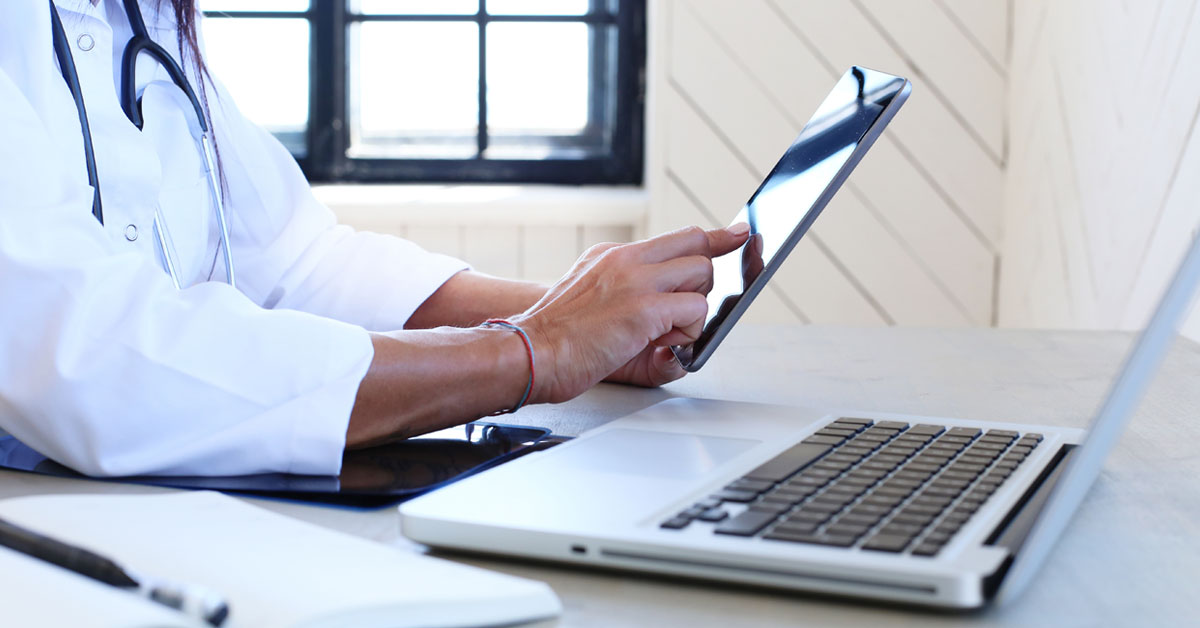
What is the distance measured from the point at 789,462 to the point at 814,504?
8 cm

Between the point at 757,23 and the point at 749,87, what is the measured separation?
0.11 m

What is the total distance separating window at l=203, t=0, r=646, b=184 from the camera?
2180 mm

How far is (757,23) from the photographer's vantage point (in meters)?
1.94

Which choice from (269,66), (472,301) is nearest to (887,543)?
(472,301)

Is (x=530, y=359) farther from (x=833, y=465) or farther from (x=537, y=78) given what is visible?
(x=537, y=78)

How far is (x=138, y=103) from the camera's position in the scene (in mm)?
832

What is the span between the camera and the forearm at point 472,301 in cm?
98

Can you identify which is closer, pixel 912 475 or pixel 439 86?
pixel 912 475

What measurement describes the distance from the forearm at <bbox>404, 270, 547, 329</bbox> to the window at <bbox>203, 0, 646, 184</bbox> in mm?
1208

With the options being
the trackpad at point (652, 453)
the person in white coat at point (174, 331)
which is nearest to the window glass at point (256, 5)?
the person in white coat at point (174, 331)

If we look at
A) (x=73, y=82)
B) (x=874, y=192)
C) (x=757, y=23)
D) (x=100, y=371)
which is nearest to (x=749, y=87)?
(x=757, y=23)

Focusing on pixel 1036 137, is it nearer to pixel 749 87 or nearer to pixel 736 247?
pixel 749 87

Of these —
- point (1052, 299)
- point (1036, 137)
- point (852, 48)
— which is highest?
point (852, 48)

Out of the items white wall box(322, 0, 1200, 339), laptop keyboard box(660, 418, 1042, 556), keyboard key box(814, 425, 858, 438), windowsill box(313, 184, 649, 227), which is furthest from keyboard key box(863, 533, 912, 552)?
windowsill box(313, 184, 649, 227)
